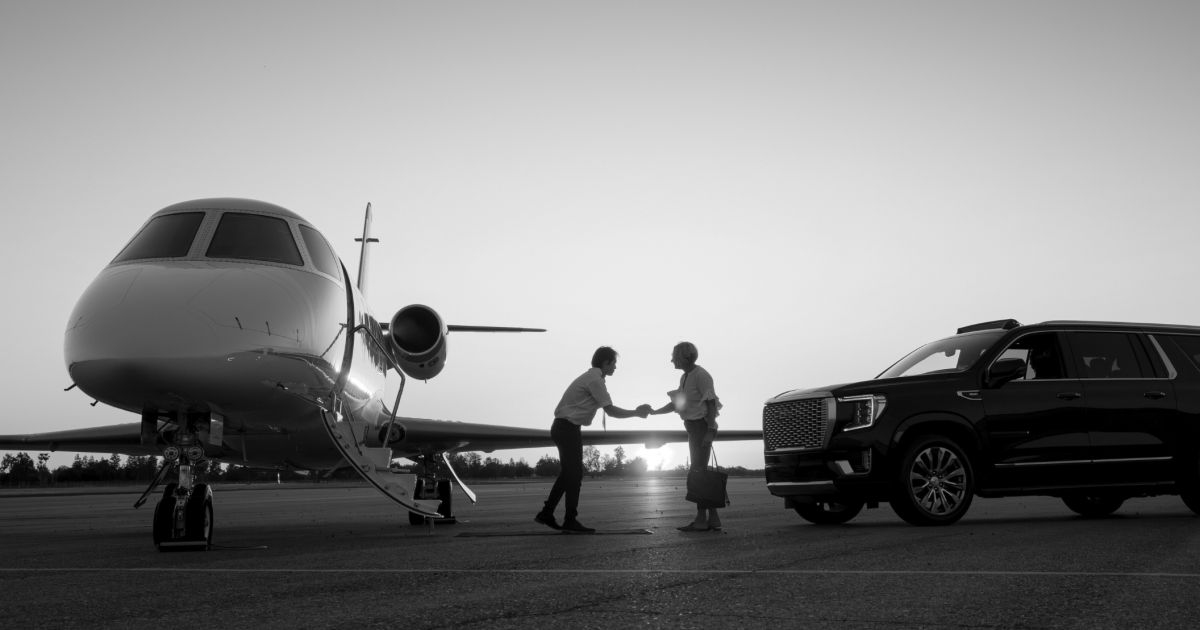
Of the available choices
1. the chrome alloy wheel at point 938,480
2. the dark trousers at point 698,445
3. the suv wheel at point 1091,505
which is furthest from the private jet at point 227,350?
the suv wheel at point 1091,505

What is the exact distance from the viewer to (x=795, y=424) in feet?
32.7

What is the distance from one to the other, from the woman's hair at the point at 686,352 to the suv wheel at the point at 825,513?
1984mm

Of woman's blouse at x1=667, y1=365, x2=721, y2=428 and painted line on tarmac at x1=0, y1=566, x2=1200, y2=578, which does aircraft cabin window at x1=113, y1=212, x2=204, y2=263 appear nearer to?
painted line on tarmac at x1=0, y1=566, x2=1200, y2=578

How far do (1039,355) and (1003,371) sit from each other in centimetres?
72

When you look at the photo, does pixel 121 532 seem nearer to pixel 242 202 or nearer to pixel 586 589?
pixel 242 202

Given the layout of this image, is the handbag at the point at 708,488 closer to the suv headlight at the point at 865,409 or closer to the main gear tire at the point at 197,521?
the suv headlight at the point at 865,409

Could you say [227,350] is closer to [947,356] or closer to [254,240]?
[254,240]

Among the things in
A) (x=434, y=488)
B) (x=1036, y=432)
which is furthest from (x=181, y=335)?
(x=434, y=488)

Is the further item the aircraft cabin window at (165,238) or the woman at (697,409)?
the woman at (697,409)

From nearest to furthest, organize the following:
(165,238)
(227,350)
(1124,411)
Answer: (227,350)
(165,238)
(1124,411)

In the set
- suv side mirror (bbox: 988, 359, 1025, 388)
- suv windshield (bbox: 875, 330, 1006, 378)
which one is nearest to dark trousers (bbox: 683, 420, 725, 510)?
suv windshield (bbox: 875, 330, 1006, 378)

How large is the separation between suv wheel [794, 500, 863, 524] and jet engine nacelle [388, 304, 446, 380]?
16.5ft

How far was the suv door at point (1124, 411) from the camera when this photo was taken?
962cm

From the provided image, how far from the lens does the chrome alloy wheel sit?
906 centimetres
